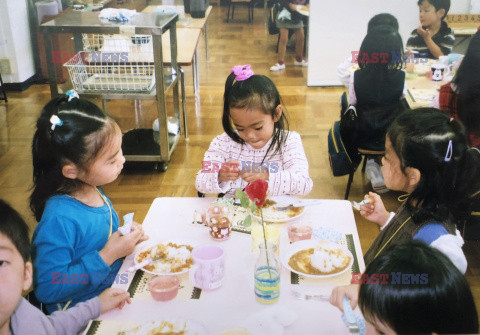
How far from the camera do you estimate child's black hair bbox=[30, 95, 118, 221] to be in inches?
57.5

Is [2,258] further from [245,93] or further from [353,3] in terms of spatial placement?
[353,3]

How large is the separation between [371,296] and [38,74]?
535 cm

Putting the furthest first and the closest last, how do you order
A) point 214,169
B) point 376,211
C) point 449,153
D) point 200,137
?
point 200,137 < point 214,169 < point 376,211 < point 449,153

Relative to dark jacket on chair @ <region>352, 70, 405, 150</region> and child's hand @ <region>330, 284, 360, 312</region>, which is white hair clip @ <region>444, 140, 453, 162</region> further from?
dark jacket on chair @ <region>352, 70, 405, 150</region>

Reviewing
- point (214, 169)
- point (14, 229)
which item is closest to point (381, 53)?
point (214, 169)

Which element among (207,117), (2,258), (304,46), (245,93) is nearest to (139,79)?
(207,117)

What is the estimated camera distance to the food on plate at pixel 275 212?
64.4 inches

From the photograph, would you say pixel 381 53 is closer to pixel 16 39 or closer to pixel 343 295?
pixel 343 295

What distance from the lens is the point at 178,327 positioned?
115 cm

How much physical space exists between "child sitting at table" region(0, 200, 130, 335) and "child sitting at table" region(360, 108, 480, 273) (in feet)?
2.74

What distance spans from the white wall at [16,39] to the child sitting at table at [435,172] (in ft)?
15.3

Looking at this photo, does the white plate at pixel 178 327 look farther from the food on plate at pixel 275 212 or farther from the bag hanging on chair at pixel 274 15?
the bag hanging on chair at pixel 274 15

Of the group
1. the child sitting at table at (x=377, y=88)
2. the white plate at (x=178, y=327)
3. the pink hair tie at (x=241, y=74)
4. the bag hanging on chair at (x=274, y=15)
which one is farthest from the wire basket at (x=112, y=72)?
the bag hanging on chair at (x=274, y=15)

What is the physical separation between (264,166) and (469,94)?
105 centimetres
